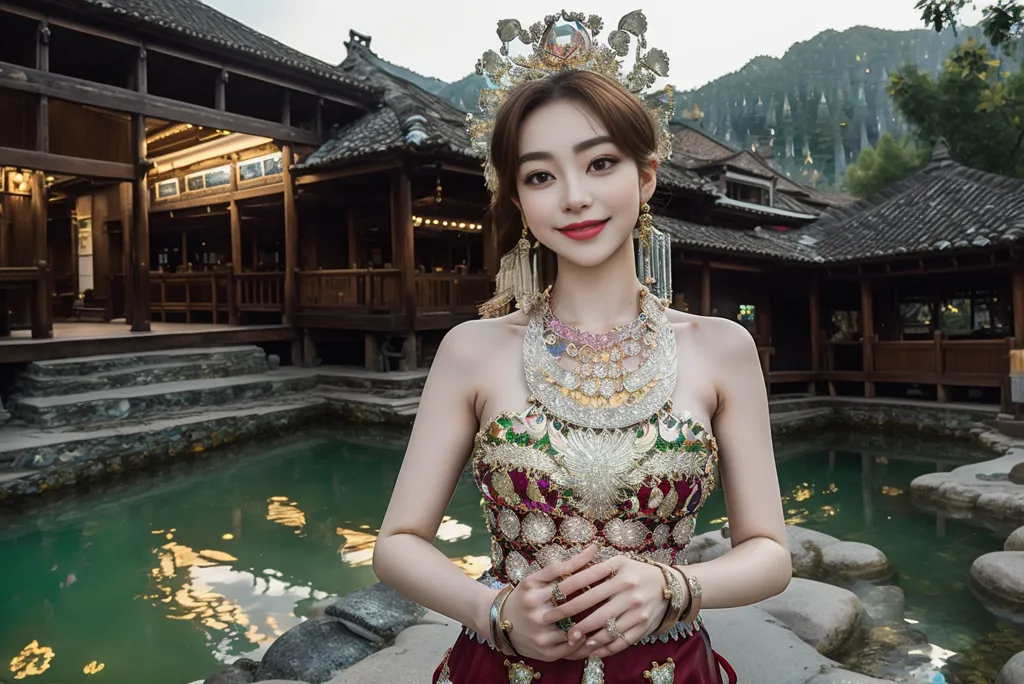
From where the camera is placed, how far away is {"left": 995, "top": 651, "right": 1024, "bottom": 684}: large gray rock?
3.67 m

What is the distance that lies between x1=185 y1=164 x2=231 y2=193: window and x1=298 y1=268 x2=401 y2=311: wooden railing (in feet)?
11.4

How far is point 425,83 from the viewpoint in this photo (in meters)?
73.5

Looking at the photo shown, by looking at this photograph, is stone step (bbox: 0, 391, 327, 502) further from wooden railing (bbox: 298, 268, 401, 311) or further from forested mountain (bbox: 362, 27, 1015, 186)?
forested mountain (bbox: 362, 27, 1015, 186)

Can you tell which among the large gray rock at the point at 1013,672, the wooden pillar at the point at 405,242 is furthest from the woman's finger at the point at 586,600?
the wooden pillar at the point at 405,242

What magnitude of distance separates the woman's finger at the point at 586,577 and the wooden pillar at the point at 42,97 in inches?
473

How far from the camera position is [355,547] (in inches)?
256

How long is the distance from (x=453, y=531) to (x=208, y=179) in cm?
1250

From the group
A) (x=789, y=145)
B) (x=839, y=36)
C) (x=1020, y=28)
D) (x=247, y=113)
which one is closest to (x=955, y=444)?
(x=1020, y=28)

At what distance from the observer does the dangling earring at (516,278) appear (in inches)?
73.3

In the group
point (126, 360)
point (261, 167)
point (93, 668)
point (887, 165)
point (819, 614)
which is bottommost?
point (93, 668)

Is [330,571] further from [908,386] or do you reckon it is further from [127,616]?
[908,386]

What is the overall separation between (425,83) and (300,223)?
62.5m

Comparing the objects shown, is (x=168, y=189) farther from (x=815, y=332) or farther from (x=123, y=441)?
(x=815, y=332)

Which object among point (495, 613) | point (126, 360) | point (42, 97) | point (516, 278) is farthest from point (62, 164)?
point (495, 613)
